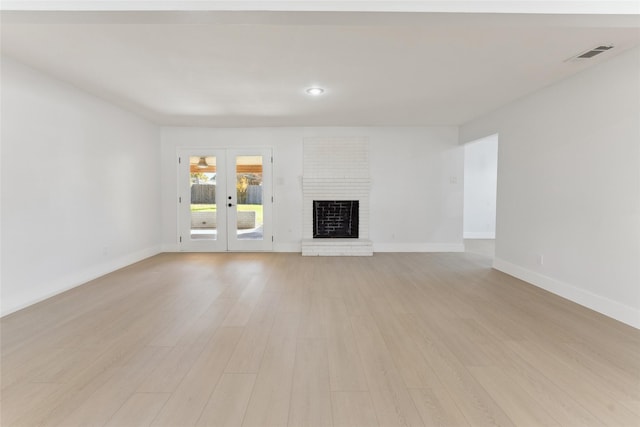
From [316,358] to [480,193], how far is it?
25.4 ft

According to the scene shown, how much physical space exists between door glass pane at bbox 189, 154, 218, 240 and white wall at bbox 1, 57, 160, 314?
1119 millimetres

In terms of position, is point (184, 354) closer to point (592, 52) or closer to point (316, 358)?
point (316, 358)

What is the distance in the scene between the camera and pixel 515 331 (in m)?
2.80

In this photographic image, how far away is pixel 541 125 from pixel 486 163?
4.59 m

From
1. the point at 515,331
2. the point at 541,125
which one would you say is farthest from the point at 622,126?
the point at 515,331

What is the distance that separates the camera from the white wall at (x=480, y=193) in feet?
27.8

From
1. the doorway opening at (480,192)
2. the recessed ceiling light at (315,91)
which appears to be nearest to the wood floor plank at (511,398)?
the recessed ceiling light at (315,91)

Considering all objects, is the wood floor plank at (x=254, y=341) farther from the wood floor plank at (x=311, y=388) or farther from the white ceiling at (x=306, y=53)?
the white ceiling at (x=306, y=53)

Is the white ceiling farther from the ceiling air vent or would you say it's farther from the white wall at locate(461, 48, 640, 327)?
the white wall at locate(461, 48, 640, 327)

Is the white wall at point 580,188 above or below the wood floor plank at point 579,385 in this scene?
above

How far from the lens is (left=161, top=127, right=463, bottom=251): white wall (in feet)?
21.8

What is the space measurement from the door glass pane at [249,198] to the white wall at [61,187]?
184 centimetres

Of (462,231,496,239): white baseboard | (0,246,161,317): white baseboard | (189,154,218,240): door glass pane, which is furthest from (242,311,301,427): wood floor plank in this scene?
(462,231,496,239): white baseboard

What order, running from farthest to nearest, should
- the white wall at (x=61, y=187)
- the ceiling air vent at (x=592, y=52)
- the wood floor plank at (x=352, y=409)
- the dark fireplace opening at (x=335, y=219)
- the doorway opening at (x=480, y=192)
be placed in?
the doorway opening at (x=480, y=192), the dark fireplace opening at (x=335, y=219), the white wall at (x=61, y=187), the ceiling air vent at (x=592, y=52), the wood floor plank at (x=352, y=409)
